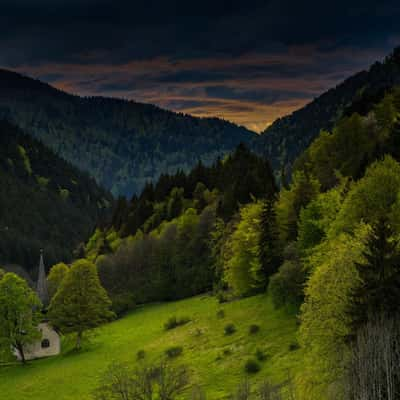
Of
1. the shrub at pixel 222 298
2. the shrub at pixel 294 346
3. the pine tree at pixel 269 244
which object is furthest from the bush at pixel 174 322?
the shrub at pixel 294 346

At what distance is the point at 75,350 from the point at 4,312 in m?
11.4

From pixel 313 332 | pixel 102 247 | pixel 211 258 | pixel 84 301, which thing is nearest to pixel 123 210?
pixel 102 247

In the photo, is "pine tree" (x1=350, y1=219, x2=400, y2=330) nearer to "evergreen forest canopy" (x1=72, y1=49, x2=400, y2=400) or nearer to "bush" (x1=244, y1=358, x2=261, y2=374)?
"evergreen forest canopy" (x1=72, y1=49, x2=400, y2=400)

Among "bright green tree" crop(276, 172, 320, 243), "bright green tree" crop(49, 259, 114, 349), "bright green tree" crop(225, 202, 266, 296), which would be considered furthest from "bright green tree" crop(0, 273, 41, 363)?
"bright green tree" crop(276, 172, 320, 243)

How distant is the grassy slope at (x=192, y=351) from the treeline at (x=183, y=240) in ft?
45.2

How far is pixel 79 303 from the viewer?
77.8 m

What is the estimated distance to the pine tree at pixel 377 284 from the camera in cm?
3164

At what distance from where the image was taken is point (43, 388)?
5994 centimetres

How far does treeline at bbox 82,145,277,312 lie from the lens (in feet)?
320

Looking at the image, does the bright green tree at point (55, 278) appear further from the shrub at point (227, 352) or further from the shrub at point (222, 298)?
the shrub at point (227, 352)

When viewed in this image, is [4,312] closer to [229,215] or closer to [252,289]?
[252,289]

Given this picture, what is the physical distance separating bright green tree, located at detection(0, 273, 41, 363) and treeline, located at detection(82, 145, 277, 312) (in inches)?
959

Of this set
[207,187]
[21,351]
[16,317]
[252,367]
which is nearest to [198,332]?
[252,367]

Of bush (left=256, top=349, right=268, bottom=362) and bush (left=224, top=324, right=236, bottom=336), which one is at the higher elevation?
bush (left=256, top=349, right=268, bottom=362)
